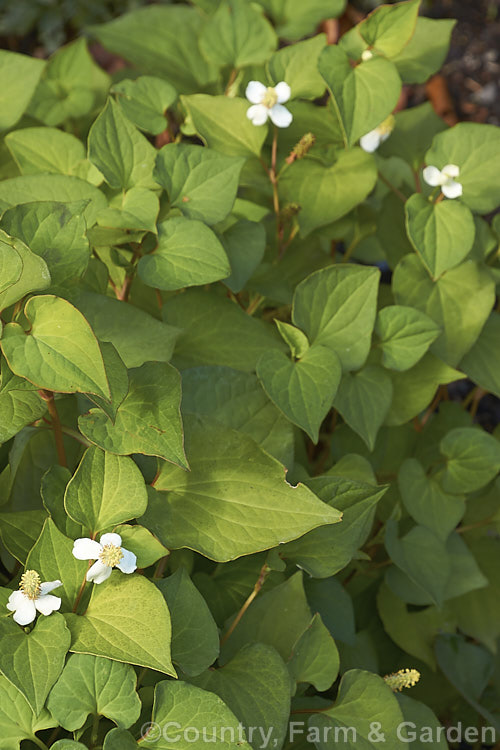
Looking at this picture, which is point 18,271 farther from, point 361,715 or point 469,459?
point 469,459

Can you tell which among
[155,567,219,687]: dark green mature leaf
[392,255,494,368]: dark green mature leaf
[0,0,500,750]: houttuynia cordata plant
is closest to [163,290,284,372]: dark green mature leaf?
[0,0,500,750]: houttuynia cordata plant

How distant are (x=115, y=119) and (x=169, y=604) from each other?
2.09 feet

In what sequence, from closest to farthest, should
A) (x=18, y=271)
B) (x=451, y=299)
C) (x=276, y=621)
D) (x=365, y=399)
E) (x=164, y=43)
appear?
(x=18, y=271) → (x=276, y=621) → (x=365, y=399) → (x=451, y=299) → (x=164, y=43)

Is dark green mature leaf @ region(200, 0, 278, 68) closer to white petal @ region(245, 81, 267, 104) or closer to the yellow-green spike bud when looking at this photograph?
white petal @ region(245, 81, 267, 104)

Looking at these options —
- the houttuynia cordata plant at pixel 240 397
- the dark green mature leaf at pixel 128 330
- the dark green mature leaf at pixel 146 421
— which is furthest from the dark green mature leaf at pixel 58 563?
the dark green mature leaf at pixel 128 330

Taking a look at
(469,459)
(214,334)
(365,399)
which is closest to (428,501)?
(469,459)

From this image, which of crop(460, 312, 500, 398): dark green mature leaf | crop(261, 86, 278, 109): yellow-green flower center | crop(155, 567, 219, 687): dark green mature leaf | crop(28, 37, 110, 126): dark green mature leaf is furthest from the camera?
crop(28, 37, 110, 126): dark green mature leaf

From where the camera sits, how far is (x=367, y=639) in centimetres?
119

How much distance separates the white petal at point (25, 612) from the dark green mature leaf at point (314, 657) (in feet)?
1.01

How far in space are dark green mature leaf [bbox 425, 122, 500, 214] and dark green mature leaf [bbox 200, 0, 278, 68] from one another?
347 millimetres

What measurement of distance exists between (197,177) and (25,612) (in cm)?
60

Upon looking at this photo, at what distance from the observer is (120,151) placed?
3.34 feet

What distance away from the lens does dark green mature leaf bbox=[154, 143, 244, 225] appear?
1004 mm

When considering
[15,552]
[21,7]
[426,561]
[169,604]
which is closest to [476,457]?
[426,561]
